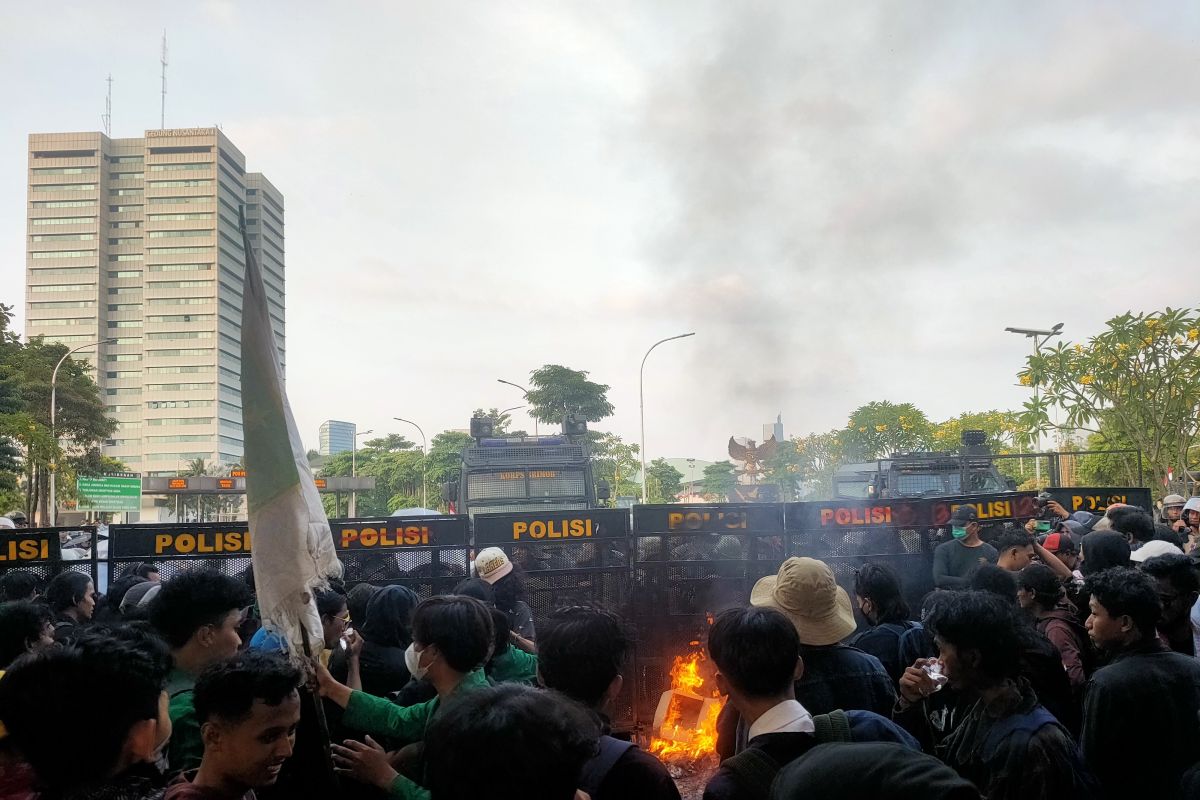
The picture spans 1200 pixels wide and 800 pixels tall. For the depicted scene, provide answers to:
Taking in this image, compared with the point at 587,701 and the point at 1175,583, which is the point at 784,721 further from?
the point at 1175,583

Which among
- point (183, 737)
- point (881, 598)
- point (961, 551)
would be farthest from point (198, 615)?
point (961, 551)

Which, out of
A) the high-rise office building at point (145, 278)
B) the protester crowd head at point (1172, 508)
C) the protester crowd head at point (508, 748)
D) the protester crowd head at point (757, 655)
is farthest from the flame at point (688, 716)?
the high-rise office building at point (145, 278)

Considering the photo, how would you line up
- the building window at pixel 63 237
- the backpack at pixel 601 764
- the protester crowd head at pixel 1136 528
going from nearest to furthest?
the backpack at pixel 601 764
the protester crowd head at pixel 1136 528
the building window at pixel 63 237

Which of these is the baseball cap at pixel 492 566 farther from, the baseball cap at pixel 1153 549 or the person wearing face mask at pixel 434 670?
the baseball cap at pixel 1153 549

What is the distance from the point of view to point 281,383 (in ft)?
9.78

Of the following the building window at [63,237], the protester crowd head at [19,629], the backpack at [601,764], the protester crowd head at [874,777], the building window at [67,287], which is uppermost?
the building window at [63,237]

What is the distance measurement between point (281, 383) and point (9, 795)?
142cm

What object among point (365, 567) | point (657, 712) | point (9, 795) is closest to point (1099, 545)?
point (657, 712)

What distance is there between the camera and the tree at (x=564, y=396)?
61500 millimetres

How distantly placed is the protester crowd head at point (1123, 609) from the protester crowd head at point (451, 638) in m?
2.45

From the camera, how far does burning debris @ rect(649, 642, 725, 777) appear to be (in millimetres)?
7148

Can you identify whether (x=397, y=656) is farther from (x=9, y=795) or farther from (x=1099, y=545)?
(x=1099, y=545)

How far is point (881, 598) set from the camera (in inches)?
175

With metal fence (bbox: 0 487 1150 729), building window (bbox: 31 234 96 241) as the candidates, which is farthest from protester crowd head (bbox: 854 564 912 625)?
building window (bbox: 31 234 96 241)
